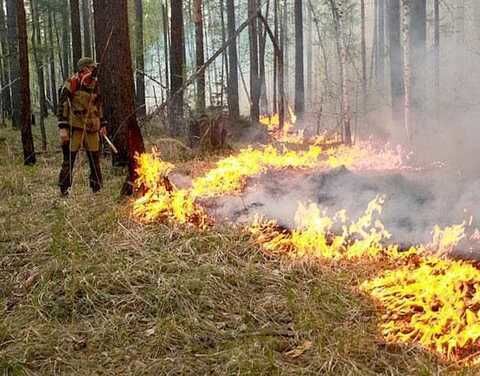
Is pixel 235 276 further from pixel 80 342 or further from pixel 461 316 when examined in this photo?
pixel 461 316

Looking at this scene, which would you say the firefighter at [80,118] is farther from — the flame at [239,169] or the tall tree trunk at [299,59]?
the tall tree trunk at [299,59]

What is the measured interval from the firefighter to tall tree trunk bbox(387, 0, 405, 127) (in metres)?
Result: 9.28

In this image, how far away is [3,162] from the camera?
1082 centimetres

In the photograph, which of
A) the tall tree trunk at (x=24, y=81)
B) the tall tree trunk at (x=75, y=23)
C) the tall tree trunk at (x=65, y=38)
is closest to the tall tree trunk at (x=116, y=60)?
the tall tree trunk at (x=24, y=81)

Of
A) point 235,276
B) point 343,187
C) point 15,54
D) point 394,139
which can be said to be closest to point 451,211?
point 343,187

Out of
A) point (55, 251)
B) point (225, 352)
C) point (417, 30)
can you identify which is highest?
point (417, 30)

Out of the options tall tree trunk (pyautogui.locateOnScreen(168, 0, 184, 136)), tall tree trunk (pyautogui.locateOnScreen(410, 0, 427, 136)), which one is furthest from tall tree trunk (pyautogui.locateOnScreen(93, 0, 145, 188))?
tall tree trunk (pyautogui.locateOnScreen(410, 0, 427, 136))

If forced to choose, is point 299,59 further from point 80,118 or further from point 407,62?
point 80,118

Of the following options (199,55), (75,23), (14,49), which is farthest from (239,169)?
(14,49)

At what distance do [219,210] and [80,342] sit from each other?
9.41 ft

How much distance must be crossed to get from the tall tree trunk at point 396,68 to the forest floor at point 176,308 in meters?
10.5

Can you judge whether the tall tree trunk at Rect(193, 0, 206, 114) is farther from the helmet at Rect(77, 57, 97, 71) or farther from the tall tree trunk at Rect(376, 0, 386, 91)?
the tall tree trunk at Rect(376, 0, 386, 91)

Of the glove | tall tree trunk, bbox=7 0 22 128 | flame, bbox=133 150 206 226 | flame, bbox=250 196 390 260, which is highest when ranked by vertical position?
tall tree trunk, bbox=7 0 22 128

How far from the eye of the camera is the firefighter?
7633 mm
